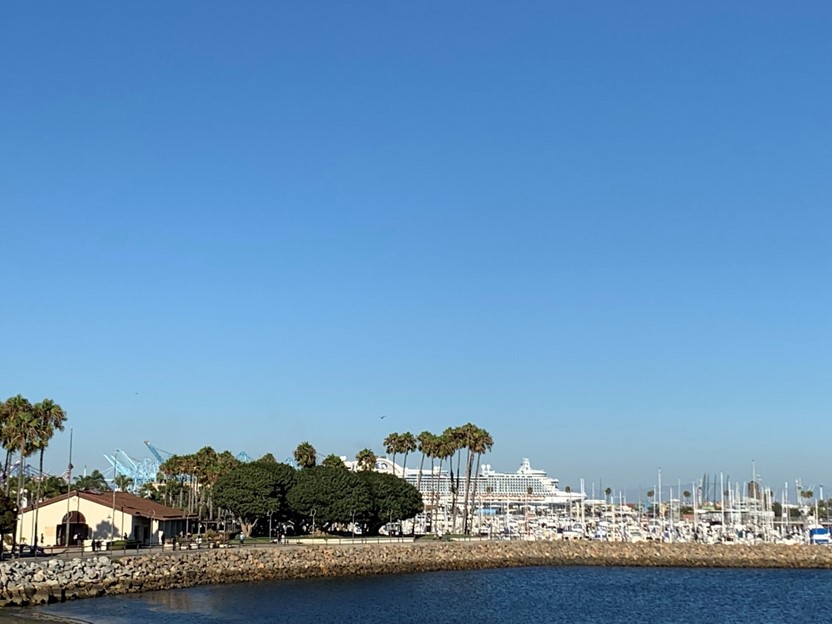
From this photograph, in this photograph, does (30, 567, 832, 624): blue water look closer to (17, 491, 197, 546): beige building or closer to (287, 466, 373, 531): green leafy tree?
(287, 466, 373, 531): green leafy tree

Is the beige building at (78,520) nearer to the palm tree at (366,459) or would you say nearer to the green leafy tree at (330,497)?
the green leafy tree at (330,497)

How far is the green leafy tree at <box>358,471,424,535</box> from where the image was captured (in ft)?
313

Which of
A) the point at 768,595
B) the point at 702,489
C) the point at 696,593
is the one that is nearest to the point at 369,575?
the point at 696,593

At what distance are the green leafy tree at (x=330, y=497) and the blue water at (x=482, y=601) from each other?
15.7 metres

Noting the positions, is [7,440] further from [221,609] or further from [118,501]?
[221,609]

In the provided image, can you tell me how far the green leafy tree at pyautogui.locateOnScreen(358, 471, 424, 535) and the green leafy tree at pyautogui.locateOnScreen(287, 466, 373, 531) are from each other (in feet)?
6.59

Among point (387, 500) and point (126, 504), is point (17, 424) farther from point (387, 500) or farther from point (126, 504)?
point (387, 500)

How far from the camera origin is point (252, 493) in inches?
3465

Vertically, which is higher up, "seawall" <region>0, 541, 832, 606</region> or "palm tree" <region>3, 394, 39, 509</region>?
"palm tree" <region>3, 394, 39, 509</region>

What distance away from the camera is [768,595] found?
70.4m

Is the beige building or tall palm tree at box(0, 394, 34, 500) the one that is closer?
tall palm tree at box(0, 394, 34, 500)

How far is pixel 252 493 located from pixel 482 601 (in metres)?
33.6

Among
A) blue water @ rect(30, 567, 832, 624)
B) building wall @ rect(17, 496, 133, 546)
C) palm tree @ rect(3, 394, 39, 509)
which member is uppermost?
palm tree @ rect(3, 394, 39, 509)

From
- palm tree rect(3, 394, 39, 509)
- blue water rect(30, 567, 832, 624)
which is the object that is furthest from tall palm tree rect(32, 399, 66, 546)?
blue water rect(30, 567, 832, 624)
